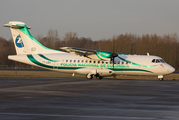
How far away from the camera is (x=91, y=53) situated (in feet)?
106

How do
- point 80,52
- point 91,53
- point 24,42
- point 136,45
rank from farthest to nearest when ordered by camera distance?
1. point 136,45
2. point 24,42
3. point 80,52
4. point 91,53

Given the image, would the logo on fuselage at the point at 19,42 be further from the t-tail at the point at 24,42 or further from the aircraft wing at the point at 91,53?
the aircraft wing at the point at 91,53

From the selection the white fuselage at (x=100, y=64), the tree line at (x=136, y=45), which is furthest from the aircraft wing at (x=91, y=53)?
the tree line at (x=136, y=45)

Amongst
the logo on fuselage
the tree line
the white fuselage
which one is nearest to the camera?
the white fuselage

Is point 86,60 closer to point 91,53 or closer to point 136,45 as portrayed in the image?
point 91,53

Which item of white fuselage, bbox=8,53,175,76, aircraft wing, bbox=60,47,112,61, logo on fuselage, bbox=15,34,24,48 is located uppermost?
Result: logo on fuselage, bbox=15,34,24,48

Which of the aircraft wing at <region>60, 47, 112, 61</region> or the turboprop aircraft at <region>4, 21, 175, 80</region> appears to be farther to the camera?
the aircraft wing at <region>60, 47, 112, 61</region>

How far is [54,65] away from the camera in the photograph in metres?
33.5

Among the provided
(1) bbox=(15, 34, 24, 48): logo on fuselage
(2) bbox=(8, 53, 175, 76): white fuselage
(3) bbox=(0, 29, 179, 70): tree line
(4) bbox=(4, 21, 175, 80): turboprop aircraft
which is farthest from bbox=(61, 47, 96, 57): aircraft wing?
(3) bbox=(0, 29, 179, 70): tree line

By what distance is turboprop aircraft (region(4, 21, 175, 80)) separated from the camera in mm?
31719

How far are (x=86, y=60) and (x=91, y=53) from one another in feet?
4.73

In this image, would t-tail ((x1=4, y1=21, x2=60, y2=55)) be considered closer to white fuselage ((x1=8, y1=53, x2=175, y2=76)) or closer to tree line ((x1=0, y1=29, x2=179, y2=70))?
white fuselage ((x1=8, y1=53, x2=175, y2=76))

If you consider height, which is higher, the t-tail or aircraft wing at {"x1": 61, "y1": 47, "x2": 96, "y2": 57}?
the t-tail

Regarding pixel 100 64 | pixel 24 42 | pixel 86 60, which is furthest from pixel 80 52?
pixel 24 42
